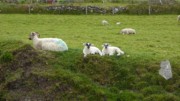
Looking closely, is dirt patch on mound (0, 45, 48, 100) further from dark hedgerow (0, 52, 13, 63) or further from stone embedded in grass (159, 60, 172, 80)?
stone embedded in grass (159, 60, 172, 80)

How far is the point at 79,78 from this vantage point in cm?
1714

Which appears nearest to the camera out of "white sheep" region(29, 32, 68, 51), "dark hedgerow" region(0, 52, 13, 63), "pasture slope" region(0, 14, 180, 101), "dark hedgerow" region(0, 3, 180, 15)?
"pasture slope" region(0, 14, 180, 101)

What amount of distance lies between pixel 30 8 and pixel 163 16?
48.7ft

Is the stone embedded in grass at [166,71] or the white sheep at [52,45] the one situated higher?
the white sheep at [52,45]

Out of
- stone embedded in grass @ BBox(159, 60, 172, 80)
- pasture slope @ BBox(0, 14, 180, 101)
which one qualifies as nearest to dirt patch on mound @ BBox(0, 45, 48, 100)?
pasture slope @ BBox(0, 14, 180, 101)

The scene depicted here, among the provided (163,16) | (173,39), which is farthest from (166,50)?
(163,16)

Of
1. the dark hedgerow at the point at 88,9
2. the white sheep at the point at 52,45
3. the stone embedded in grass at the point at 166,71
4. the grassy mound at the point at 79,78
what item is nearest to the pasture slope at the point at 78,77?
the grassy mound at the point at 79,78

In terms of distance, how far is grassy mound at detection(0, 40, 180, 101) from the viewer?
16.6 metres

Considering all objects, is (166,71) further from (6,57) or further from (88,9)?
(88,9)

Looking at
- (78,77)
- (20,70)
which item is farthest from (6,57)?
(78,77)

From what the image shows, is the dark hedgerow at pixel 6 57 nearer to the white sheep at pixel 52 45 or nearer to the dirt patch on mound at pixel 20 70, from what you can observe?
the dirt patch on mound at pixel 20 70

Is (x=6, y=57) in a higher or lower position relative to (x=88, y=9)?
lower

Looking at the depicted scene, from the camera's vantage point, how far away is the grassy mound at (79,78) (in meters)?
16.6

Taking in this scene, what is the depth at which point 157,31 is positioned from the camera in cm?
3406
